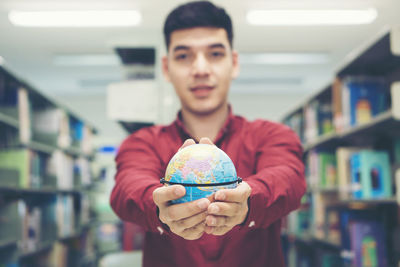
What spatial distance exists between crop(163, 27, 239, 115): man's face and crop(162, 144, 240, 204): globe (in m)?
0.40

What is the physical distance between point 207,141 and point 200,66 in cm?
40

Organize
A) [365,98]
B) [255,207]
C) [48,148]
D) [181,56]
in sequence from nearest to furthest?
1. [255,207]
2. [181,56]
3. [365,98]
4. [48,148]

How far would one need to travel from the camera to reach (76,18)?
16.8ft

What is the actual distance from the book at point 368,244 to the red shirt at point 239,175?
1793 mm

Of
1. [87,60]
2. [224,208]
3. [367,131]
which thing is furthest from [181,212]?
[87,60]

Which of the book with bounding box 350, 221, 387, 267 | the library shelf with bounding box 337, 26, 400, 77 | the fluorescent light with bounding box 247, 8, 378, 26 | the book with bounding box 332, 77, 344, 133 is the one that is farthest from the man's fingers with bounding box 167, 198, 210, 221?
the fluorescent light with bounding box 247, 8, 378, 26

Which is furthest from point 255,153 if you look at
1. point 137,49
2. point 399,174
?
point 137,49

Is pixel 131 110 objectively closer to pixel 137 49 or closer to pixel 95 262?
pixel 137 49

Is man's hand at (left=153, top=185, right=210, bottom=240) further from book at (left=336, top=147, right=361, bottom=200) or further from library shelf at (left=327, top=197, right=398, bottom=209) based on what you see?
book at (left=336, top=147, right=361, bottom=200)

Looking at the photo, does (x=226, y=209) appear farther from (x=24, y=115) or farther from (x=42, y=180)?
(x=42, y=180)

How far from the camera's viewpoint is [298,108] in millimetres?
4977

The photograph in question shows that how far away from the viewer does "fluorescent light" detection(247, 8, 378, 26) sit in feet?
16.2

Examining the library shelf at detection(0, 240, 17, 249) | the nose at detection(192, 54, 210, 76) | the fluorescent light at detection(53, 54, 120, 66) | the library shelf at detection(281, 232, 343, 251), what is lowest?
the library shelf at detection(281, 232, 343, 251)

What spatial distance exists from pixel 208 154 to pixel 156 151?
46 cm
